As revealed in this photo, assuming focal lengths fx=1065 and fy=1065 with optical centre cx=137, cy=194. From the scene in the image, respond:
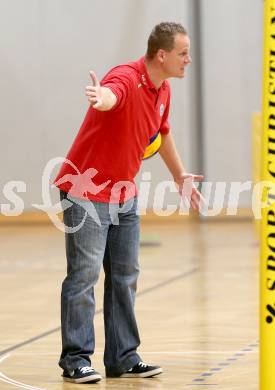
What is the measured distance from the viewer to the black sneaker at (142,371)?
6242 mm

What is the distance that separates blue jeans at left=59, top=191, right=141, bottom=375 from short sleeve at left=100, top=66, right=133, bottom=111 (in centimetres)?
63

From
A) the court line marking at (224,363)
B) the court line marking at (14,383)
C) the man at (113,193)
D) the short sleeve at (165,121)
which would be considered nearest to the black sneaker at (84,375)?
the man at (113,193)

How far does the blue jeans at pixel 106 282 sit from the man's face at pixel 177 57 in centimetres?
80

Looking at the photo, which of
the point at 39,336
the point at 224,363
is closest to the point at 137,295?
the point at 39,336

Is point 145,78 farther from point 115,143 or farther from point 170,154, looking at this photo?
point 170,154

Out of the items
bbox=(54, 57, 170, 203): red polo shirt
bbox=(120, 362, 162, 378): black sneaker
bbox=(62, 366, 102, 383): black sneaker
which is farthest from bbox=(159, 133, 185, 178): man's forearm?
bbox=(62, 366, 102, 383): black sneaker

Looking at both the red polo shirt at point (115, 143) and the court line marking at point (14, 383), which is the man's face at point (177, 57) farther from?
the court line marking at point (14, 383)

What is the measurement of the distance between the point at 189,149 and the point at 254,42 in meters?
2.03

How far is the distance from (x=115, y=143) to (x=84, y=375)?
1322mm

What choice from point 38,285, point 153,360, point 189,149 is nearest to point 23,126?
point 189,149

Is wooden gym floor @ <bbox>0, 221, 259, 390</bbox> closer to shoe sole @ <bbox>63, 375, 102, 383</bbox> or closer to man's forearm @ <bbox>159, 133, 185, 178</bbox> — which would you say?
shoe sole @ <bbox>63, 375, 102, 383</bbox>

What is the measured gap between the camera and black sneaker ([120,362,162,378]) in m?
6.24

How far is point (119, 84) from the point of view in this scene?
5750 mm

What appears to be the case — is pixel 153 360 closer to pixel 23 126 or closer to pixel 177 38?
pixel 177 38
